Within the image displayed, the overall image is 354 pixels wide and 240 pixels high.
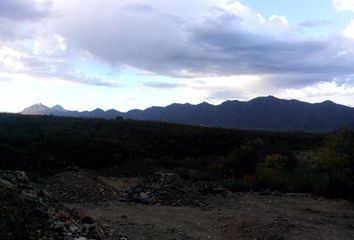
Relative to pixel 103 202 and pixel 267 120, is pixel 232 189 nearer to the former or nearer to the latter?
pixel 103 202

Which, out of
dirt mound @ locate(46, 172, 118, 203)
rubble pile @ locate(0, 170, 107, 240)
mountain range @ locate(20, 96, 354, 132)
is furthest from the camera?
mountain range @ locate(20, 96, 354, 132)

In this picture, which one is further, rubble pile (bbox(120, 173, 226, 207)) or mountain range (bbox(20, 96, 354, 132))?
mountain range (bbox(20, 96, 354, 132))

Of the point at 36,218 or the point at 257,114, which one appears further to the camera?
the point at 257,114

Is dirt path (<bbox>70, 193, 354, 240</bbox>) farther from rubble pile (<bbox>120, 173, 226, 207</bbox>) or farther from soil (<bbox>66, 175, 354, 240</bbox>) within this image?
rubble pile (<bbox>120, 173, 226, 207</bbox>)

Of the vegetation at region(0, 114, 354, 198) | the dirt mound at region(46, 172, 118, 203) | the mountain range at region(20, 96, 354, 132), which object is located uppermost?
the mountain range at region(20, 96, 354, 132)

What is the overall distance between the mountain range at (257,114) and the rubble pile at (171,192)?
14027 centimetres

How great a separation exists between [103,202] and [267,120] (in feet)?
519

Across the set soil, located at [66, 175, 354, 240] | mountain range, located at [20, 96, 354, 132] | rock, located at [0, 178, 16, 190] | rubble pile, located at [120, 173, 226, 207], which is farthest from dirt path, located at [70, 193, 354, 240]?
mountain range, located at [20, 96, 354, 132]

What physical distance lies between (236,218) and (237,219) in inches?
6.8

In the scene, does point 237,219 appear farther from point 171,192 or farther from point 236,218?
point 171,192

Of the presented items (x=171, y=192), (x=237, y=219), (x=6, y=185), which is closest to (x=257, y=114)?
(x=171, y=192)

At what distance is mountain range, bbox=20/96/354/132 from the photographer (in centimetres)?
16388

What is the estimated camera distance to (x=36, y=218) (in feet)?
29.0

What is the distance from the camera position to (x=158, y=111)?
602 ft
